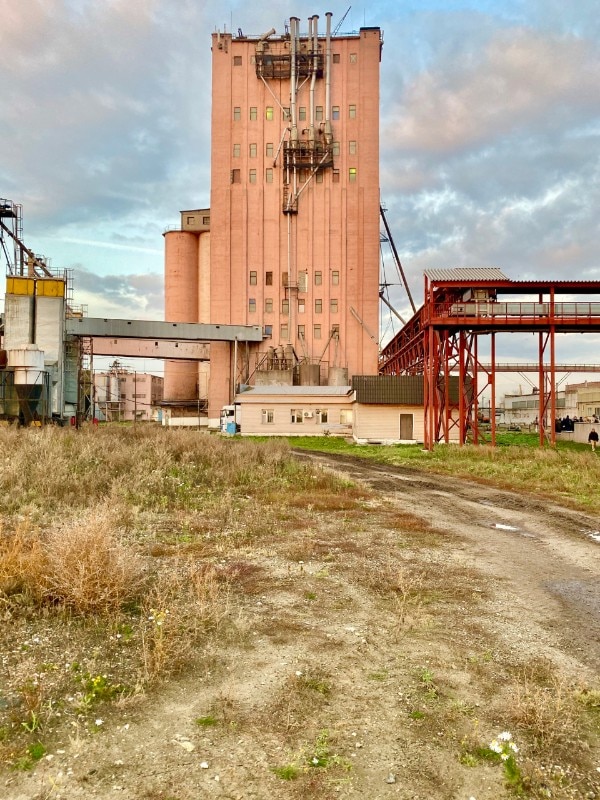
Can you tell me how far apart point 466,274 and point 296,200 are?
27.8m

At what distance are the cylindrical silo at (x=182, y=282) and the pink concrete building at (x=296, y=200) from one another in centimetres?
1153

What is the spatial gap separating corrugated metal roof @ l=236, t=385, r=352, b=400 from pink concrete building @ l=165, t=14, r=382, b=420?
779 centimetres

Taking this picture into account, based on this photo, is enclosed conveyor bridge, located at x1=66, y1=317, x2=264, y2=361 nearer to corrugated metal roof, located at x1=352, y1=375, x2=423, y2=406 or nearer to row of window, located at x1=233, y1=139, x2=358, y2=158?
row of window, located at x1=233, y1=139, x2=358, y2=158

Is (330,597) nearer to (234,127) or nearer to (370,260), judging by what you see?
(370,260)

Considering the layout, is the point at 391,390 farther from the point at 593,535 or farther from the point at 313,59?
the point at 313,59

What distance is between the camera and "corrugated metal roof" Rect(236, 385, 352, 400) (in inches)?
1604

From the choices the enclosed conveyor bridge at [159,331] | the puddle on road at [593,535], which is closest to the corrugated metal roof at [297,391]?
the enclosed conveyor bridge at [159,331]

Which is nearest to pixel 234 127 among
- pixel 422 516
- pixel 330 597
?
pixel 422 516

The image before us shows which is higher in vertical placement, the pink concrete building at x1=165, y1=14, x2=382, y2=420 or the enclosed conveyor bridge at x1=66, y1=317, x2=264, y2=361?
the pink concrete building at x1=165, y1=14, x2=382, y2=420

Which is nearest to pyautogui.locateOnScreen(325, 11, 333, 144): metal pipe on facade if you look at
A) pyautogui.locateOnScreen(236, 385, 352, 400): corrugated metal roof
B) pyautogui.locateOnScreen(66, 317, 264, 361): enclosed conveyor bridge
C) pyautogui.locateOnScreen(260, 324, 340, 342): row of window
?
pyautogui.locateOnScreen(260, 324, 340, 342): row of window

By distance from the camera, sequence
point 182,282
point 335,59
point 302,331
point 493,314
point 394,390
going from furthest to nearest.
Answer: point 182,282
point 335,59
point 302,331
point 394,390
point 493,314

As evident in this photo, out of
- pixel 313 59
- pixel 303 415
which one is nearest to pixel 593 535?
pixel 303 415

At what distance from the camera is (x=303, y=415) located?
40.7m

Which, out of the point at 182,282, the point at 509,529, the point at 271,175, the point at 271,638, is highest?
the point at 271,175
